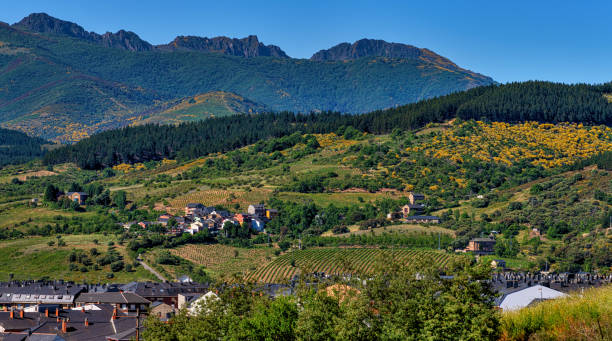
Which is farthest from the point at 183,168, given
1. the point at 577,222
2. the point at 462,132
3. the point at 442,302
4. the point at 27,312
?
the point at 442,302

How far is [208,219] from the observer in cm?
11838

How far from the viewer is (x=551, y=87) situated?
622 feet

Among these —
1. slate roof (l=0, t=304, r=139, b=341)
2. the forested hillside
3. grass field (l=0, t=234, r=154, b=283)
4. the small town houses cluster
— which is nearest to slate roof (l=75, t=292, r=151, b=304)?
slate roof (l=0, t=304, r=139, b=341)

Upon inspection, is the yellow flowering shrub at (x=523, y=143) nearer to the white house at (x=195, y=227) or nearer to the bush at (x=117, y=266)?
the white house at (x=195, y=227)

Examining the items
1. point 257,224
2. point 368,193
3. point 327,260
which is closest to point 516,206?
point 368,193

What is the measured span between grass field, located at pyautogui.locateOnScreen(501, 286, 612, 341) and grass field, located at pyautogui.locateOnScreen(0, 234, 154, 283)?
76935 mm

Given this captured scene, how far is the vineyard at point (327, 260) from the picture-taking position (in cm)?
8262

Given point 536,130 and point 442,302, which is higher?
point 536,130

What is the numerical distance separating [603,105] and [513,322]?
175860 millimetres

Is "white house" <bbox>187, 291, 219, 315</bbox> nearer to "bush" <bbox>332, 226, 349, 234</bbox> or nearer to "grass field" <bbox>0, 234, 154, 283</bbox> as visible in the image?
"grass field" <bbox>0, 234, 154, 283</bbox>

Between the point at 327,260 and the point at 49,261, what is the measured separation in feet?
121

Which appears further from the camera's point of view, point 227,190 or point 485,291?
point 227,190

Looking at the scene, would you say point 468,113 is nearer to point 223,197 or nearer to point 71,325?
point 223,197

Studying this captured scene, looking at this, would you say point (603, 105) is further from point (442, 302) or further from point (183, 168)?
point (442, 302)
